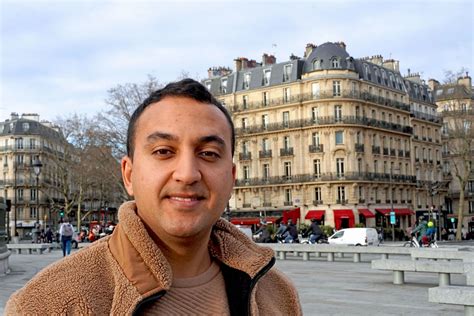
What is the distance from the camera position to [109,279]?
1628 mm

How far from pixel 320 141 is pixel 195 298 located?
192 ft

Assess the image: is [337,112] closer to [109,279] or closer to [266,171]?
[266,171]

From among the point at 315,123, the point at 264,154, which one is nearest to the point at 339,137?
the point at 315,123

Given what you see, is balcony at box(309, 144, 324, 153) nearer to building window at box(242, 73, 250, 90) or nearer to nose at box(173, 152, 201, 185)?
building window at box(242, 73, 250, 90)

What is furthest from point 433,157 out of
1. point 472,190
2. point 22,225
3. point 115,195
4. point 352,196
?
point 22,225

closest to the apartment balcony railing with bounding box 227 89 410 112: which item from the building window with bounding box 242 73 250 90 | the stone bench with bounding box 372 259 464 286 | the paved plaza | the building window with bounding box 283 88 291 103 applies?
the building window with bounding box 283 88 291 103

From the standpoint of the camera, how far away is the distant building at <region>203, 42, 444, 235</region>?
59.1 m

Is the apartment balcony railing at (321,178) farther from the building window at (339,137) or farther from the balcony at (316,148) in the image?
the building window at (339,137)

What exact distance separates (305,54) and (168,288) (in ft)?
212

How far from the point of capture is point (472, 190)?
2992 inches

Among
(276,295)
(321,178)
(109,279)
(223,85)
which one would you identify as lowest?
(276,295)

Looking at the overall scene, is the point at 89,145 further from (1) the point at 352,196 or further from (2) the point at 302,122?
(1) the point at 352,196

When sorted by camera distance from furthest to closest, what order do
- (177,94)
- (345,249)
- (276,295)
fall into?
(345,249), (276,295), (177,94)

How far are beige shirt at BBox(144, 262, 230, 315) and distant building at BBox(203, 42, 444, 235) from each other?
177ft
